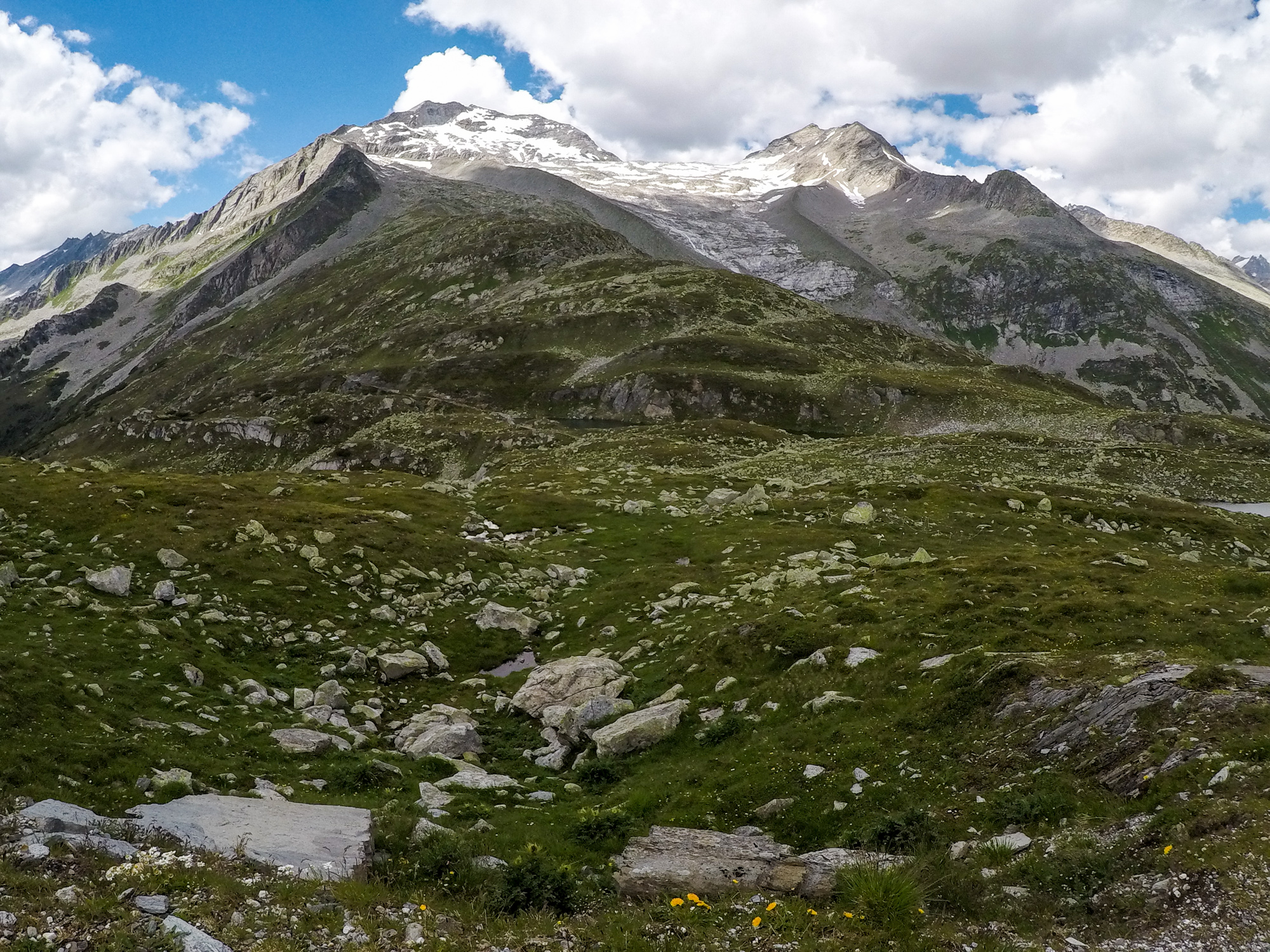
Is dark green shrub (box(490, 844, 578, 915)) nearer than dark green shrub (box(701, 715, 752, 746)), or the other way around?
dark green shrub (box(490, 844, 578, 915))

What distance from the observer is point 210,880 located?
11.1 meters

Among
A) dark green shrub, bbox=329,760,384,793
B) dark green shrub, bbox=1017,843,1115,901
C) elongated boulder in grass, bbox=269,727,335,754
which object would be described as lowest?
dark green shrub, bbox=329,760,384,793

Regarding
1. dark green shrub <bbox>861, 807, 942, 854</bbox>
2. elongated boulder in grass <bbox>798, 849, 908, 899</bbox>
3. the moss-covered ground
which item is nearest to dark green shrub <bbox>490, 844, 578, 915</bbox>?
the moss-covered ground

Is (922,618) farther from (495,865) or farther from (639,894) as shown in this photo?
(495,865)

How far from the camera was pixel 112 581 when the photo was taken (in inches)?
1049

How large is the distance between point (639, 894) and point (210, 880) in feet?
22.5

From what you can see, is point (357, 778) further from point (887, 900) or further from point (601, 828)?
point (887, 900)

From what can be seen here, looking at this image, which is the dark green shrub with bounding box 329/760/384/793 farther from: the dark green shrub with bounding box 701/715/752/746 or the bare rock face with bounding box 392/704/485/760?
the dark green shrub with bounding box 701/715/752/746

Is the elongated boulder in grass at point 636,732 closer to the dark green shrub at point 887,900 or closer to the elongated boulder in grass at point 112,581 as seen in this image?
the dark green shrub at point 887,900

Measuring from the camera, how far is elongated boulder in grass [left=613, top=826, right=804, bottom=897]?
12656 millimetres

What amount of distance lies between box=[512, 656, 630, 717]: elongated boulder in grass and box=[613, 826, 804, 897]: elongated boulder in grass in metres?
8.97

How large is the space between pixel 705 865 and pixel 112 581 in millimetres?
24598

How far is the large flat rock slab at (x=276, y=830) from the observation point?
41.0 feet

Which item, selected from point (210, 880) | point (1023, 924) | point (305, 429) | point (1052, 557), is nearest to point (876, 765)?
point (1023, 924)
